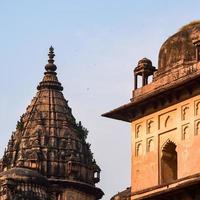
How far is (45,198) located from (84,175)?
8.03 metres

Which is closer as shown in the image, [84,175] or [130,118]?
[130,118]

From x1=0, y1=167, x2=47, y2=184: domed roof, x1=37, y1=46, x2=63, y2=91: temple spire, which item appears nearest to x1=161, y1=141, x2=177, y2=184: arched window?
x1=0, y1=167, x2=47, y2=184: domed roof

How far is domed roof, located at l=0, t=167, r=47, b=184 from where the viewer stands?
60.2 metres

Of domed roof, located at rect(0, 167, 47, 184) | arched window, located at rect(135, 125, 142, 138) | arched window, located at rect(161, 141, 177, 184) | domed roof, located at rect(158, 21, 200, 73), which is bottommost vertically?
arched window, located at rect(161, 141, 177, 184)

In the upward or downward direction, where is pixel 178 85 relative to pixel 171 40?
downward

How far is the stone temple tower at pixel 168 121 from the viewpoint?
29547 mm

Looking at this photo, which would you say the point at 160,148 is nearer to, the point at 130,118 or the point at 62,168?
the point at 130,118

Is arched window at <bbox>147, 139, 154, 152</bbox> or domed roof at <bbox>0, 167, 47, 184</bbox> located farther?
domed roof at <bbox>0, 167, 47, 184</bbox>

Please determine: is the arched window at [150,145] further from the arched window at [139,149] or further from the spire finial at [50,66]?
the spire finial at [50,66]

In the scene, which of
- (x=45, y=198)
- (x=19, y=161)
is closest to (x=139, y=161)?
(x=45, y=198)

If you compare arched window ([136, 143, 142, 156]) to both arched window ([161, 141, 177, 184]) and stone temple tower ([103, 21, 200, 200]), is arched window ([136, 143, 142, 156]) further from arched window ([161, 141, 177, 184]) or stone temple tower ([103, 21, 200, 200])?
arched window ([161, 141, 177, 184])

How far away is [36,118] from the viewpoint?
7019cm

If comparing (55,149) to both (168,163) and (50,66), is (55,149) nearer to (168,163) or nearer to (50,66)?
(50,66)

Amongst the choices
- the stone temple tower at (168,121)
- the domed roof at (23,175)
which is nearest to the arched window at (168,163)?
the stone temple tower at (168,121)
